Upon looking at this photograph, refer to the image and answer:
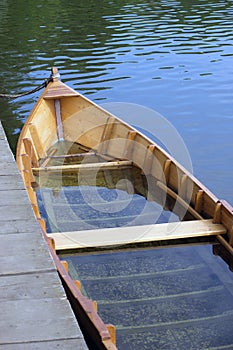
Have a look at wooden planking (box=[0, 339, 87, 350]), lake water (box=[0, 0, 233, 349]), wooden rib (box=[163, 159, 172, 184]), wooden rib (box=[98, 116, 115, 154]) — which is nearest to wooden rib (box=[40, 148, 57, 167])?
wooden rib (box=[98, 116, 115, 154])

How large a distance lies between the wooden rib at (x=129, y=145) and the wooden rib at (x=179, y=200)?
896mm

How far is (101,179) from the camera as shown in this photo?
25.1 feet

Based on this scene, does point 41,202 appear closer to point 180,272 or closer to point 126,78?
point 180,272

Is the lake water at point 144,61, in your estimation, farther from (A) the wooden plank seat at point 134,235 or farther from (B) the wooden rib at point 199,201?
(A) the wooden plank seat at point 134,235

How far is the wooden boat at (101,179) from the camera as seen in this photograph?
5469 millimetres

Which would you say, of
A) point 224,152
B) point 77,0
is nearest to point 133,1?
point 77,0

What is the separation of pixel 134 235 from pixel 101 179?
2.12m

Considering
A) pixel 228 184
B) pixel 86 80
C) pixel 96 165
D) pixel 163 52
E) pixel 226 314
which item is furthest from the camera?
pixel 163 52

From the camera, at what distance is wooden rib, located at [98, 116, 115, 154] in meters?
8.30

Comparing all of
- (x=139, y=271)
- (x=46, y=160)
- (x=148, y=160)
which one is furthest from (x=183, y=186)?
(x=46, y=160)

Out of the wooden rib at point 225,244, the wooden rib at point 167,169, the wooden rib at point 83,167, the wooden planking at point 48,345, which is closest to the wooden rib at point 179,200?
the wooden rib at point 167,169

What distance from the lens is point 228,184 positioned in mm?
8609

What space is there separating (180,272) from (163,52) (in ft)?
41.0

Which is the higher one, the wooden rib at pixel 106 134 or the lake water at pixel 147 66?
the wooden rib at pixel 106 134
